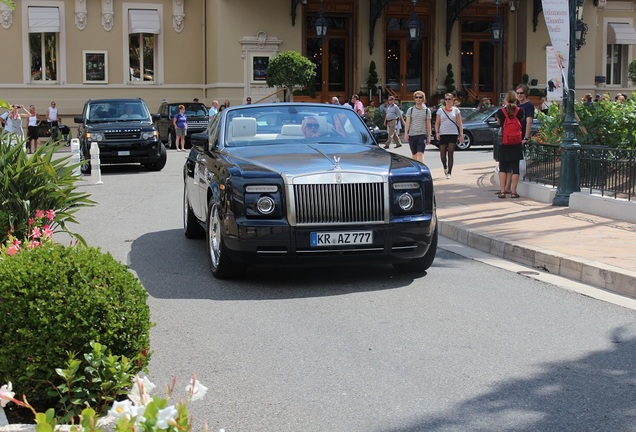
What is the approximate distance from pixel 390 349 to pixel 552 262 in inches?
150

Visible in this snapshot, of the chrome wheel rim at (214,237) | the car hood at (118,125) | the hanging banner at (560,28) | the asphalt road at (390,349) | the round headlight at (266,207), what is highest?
the hanging banner at (560,28)

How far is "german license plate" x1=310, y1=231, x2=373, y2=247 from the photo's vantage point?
28.4 feet

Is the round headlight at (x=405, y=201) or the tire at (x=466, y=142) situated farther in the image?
the tire at (x=466, y=142)

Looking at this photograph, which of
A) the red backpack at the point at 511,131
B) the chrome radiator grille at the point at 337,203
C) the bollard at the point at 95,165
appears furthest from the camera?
the bollard at the point at 95,165

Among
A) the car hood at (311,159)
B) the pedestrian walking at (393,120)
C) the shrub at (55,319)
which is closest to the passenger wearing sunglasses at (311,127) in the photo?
the car hood at (311,159)

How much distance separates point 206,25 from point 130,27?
128 inches

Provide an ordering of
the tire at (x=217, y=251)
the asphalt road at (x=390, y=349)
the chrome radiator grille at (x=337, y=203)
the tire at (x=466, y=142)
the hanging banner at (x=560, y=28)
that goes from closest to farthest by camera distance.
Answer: the asphalt road at (x=390, y=349), the chrome radiator grille at (x=337, y=203), the tire at (x=217, y=251), the hanging banner at (x=560, y=28), the tire at (x=466, y=142)

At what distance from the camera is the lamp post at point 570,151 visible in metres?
14.2

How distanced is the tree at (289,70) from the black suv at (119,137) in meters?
12.8

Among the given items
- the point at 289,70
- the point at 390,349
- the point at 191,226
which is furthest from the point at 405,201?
the point at 289,70

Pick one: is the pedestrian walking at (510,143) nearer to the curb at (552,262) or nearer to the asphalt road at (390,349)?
the curb at (552,262)

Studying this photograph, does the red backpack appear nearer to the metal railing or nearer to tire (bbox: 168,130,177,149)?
the metal railing

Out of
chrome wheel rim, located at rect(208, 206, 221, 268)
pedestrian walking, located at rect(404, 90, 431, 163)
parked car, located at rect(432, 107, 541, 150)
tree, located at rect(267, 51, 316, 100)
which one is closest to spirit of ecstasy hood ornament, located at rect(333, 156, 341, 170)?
chrome wheel rim, located at rect(208, 206, 221, 268)

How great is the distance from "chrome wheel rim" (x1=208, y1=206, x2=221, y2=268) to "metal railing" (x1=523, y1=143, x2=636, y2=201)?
6.16 metres
